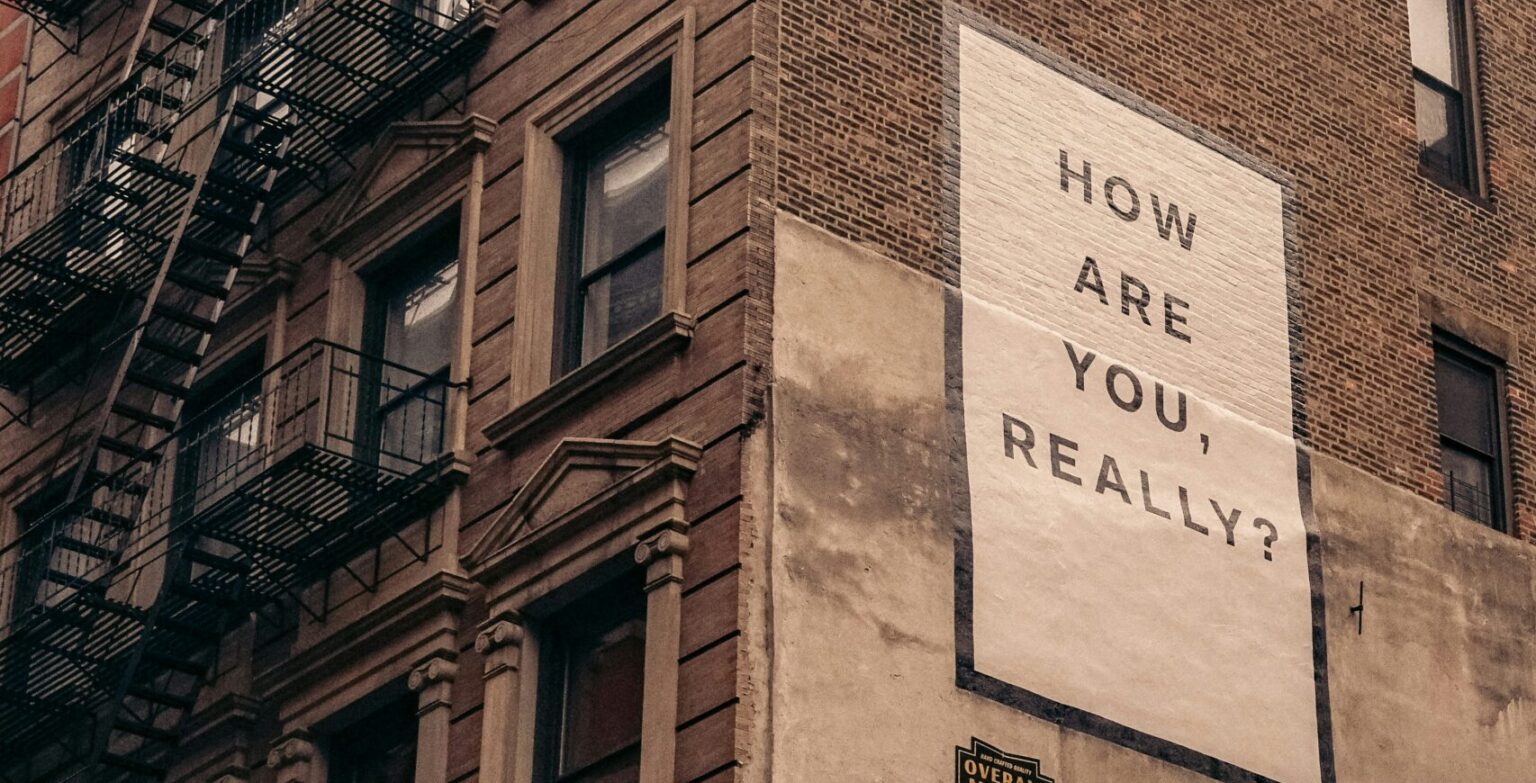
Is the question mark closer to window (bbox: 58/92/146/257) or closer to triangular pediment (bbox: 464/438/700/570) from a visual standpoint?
triangular pediment (bbox: 464/438/700/570)

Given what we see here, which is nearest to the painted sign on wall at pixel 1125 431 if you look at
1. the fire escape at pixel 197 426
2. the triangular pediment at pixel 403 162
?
the triangular pediment at pixel 403 162

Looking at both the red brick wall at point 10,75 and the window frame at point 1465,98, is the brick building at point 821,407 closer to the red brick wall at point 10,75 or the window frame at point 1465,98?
the window frame at point 1465,98

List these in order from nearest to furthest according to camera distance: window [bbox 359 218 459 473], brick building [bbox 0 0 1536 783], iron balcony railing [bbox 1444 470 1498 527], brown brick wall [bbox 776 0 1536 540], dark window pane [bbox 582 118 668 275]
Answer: brick building [bbox 0 0 1536 783]
brown brick wall [bbox 776 0 1536 540]
dark window pane [bbox 582 118 668 275]
window [bbox 359 218 459 473]
iron balcony railing [bbox 1444 470 1498 527]

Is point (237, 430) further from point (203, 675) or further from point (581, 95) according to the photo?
point (581, 95)

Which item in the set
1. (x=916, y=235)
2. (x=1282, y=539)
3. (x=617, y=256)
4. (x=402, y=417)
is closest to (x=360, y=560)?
(x=402, y=417)

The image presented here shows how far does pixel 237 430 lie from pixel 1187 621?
936 centimetres

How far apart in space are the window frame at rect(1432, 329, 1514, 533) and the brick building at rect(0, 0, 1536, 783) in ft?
0.14

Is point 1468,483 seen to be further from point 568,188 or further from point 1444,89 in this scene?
point 568,188

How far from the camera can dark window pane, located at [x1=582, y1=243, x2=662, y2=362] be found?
22.4 metres

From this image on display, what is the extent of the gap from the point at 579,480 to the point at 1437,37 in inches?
426

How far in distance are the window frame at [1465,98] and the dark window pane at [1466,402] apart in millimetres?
1750

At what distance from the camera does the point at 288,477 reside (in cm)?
2397

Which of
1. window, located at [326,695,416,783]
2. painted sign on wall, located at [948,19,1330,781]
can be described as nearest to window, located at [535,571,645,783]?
window, located at [326,695,416,783]

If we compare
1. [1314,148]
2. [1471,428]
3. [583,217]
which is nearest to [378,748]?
[583,217]
